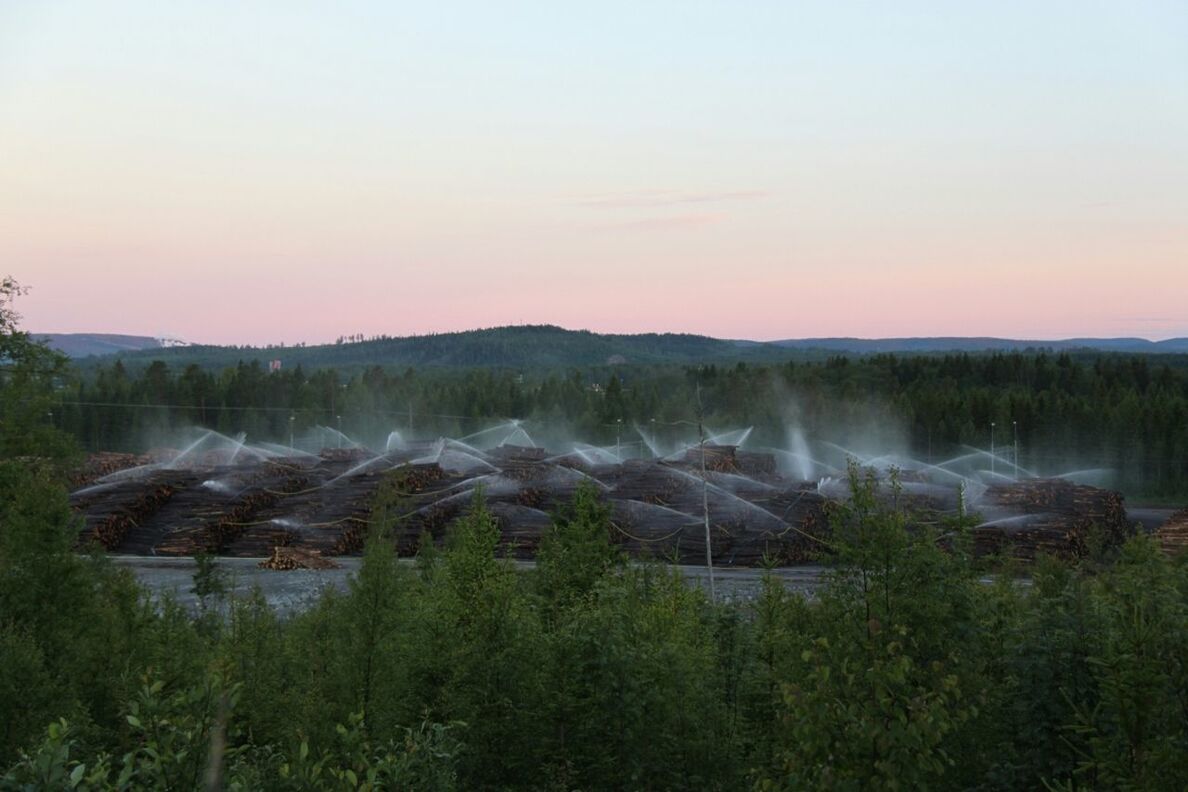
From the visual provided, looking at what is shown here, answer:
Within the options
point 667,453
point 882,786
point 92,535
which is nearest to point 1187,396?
point 667,453

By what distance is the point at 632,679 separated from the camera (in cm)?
1411

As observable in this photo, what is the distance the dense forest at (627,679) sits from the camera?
888cm

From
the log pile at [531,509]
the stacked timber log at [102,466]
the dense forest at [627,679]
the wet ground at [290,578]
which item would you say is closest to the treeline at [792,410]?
the stacked timber log at [102,466]

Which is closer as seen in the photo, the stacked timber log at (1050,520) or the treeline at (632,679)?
the treeline at (632,679)

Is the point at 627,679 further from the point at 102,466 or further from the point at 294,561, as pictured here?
the point at 102,466

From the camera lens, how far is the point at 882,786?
334 inches

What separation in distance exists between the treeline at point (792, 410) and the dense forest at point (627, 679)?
5895cm

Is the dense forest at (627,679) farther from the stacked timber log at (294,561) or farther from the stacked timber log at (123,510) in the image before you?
the stacked timber log at (123,510)

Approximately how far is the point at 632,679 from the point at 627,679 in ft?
0.21

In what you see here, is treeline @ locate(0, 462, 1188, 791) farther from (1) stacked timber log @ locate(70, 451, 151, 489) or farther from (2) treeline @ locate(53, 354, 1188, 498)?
(2) treeline @ locate(53, 354, 1188, 498)

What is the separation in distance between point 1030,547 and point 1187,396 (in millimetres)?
68883

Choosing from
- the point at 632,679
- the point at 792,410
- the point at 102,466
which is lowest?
the point at 102,466

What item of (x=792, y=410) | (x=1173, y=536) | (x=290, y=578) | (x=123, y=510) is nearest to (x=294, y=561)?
(x=290, y=578)

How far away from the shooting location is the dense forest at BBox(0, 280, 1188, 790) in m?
8.88
